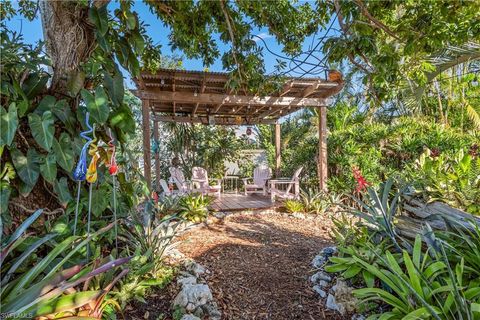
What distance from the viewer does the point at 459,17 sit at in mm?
2701

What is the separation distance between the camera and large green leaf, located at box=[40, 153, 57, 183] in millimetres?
1997

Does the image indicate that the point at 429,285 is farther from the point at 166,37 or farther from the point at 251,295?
the point at 166,37

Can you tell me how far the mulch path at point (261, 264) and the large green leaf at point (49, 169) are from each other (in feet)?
5.13

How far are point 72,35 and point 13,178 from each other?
1.26 m

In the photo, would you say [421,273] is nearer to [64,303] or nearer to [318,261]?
[318,261]

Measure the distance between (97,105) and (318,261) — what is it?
2620mm

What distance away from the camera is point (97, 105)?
2.11 meters

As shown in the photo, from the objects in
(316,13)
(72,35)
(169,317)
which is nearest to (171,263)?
(169,317)

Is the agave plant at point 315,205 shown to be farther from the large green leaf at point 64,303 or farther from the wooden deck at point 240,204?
the large green leaf at point 64,303

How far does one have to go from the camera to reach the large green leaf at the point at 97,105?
2.08 metres

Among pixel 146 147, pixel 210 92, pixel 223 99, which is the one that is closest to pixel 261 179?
pixel 223 99

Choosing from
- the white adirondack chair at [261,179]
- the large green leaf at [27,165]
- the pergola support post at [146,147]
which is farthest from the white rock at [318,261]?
the white adirondack chair at [261,179]

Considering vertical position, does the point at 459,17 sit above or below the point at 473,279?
above

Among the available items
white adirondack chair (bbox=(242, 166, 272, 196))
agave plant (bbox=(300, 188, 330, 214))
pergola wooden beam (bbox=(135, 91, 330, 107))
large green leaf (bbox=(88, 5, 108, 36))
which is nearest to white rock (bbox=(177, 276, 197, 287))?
large green leaf (bbox=(88, 5, 108, 36))
